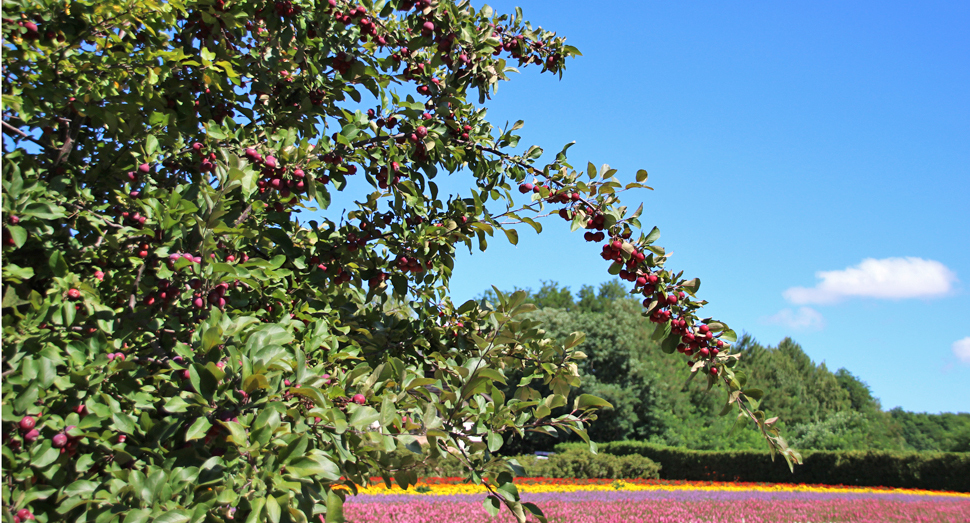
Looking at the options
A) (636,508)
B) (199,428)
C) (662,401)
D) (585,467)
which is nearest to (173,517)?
(199,428)

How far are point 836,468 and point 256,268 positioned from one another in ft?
63.4

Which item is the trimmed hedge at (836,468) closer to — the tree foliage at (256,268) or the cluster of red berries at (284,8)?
the tree foliage at (256,268)

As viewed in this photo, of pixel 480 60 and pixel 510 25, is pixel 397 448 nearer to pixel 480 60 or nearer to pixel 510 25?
pixel 480 60

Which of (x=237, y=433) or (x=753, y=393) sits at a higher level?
(x=753, y=393)

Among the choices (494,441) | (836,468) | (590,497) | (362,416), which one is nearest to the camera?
(362,416)

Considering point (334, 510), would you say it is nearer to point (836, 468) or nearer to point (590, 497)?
point (590, 497)

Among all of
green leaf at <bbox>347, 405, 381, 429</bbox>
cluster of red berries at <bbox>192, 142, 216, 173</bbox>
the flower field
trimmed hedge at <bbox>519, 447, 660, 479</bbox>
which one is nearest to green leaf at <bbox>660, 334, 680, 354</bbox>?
green leaf at <bbox>347, 405, 381, 429</bbox>

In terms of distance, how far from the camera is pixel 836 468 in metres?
16.8

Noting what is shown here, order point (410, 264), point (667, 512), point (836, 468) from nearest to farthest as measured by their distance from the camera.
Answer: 1. point (410, 264)
2. point (667, 512)
3. point (836, 468)

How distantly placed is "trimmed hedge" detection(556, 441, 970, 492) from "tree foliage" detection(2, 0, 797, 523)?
15603mm

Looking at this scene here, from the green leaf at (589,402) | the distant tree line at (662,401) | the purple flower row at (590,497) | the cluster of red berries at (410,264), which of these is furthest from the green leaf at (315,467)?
the distant tree line at (662,401)

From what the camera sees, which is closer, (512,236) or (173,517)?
(173,517)

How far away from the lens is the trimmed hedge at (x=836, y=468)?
15.7 metres

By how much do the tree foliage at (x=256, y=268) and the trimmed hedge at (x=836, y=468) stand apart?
51.2 ft
